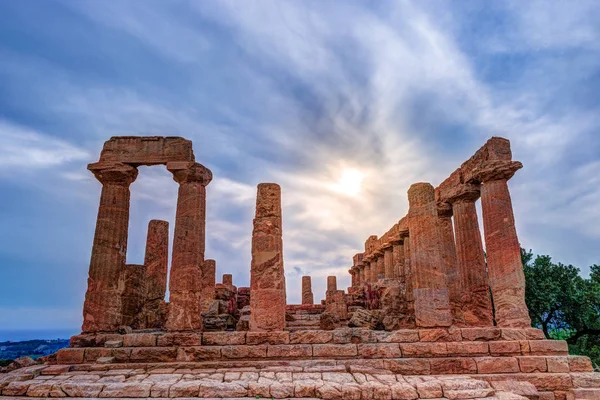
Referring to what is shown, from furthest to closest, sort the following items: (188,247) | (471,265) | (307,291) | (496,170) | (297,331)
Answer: (307,291)
(471,265)
(496,170)
(188,247)
(297,331)

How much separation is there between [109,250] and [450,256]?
14639mm

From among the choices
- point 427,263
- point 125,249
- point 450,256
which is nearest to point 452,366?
point 427,263

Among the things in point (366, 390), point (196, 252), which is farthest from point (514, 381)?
point (196, 252)

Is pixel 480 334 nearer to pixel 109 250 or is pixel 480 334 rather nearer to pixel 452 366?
pixel 452 366

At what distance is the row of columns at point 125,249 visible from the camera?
13.3 meters

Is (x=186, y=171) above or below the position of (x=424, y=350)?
above

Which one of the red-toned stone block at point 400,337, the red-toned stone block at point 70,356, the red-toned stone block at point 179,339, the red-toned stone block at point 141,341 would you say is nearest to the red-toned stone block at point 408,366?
the red-toned stone block at point 400,337

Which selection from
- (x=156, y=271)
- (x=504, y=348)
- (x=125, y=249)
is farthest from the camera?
(x=156, y=271)

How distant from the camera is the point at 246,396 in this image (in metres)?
8.74

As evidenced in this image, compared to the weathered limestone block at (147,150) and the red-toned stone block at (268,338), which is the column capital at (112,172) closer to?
the weathered limestone block at (147,150)

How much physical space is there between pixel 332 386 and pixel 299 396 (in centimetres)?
76

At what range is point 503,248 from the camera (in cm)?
1384

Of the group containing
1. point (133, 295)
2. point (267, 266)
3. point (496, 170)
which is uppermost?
point (496, 170)

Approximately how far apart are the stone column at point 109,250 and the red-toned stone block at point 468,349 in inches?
436
